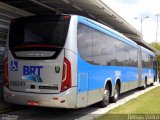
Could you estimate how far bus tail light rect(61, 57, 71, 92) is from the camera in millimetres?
9383

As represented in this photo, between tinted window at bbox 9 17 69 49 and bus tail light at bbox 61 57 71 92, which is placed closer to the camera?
bus tail light at bbox 61 57 71 92

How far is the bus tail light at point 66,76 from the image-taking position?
9.38 meters

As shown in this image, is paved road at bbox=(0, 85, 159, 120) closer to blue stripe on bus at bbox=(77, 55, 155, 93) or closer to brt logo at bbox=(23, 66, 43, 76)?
blue stripe on bus at bbox=(77, 55, 155, 93)

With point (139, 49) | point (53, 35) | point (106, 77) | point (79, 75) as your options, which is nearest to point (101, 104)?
point (106, 77)

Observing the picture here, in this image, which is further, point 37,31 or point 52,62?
point 37,31

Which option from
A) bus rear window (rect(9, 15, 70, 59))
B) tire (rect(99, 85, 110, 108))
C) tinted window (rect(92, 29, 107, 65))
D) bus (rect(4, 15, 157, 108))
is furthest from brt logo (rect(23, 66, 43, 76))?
tire (rect(99, 85, 110, 108))

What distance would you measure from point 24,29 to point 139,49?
1364 cm

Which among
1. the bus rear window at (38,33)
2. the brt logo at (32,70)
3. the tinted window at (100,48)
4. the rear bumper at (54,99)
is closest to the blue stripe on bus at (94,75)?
the tinted window at (100,48)

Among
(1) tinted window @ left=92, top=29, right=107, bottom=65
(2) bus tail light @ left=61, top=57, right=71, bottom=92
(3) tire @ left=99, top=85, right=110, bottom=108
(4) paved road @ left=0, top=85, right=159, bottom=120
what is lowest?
(4) paved road @ left=0, top=85, right=159, bottom=120

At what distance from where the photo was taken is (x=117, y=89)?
50.1 ft

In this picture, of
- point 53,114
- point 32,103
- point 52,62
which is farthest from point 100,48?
point 32,103

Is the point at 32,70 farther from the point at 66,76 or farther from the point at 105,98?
the point at 105,98

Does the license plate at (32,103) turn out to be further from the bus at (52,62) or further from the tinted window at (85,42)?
the tinted window at (85,42)

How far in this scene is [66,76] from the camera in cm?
939
